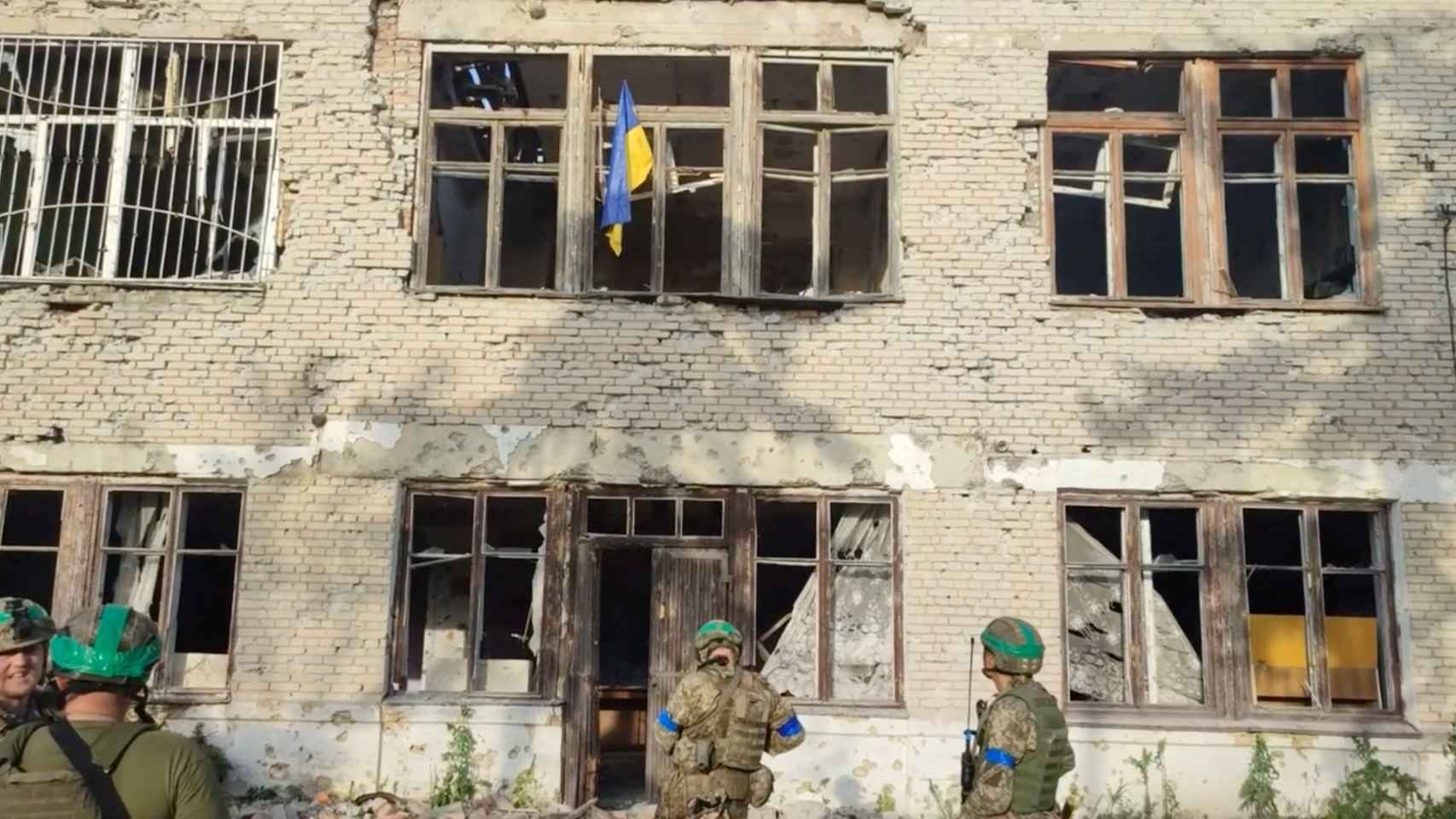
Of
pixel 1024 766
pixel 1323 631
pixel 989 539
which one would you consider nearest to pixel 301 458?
pixel 989 539

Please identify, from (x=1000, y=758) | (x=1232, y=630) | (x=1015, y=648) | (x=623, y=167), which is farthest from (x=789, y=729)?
(x=623, y=167)

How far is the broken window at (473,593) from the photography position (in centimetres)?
910

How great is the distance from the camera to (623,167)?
9.45 m

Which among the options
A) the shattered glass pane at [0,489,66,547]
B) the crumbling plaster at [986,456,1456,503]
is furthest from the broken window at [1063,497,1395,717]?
the shattered glass pane at [0,489,66,547]

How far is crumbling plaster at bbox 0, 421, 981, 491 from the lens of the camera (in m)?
9.10

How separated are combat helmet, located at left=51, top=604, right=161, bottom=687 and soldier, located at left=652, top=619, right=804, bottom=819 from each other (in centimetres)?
331

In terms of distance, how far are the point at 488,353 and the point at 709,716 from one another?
4.20 meters

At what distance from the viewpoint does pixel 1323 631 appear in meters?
9.01

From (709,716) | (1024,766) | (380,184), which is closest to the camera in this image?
(1024,766)

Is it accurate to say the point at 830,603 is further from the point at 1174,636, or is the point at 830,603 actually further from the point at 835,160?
the point at 835,160

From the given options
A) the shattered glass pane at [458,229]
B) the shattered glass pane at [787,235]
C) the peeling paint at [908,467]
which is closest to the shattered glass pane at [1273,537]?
the peeling paint at [908,467]

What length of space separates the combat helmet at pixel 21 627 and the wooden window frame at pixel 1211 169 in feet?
24.4

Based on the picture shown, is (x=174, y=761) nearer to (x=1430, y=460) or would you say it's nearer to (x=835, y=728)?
(x=835, y=728)

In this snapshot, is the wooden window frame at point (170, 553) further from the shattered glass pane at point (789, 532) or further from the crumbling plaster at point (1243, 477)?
the crumbling plaster at point (1243, 477)
